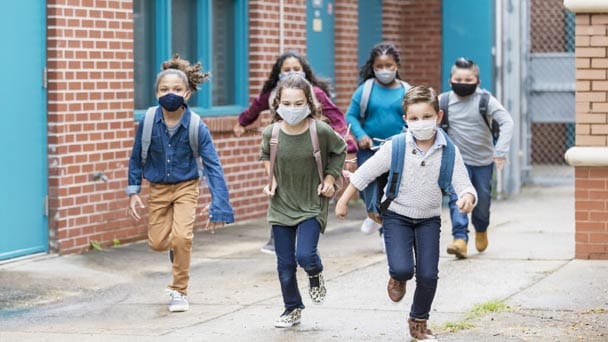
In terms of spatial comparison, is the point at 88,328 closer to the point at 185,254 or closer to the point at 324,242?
the point at 185,254

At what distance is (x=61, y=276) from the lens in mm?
10484

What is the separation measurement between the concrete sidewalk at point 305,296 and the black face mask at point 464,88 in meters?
1.31

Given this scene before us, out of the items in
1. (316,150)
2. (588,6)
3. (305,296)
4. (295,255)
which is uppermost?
(588,6)

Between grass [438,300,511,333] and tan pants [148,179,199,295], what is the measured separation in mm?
1828

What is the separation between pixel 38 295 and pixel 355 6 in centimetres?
771

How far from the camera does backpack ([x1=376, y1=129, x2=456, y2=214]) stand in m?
7.86

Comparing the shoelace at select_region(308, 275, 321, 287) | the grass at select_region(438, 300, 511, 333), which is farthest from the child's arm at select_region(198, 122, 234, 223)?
the grass at select_region(438, 300, 511, 333)

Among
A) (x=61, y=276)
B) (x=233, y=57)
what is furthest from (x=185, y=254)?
(x=233, y=57)

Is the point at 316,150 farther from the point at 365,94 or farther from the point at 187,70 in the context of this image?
the point at 365,94

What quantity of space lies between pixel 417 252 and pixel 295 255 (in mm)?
885

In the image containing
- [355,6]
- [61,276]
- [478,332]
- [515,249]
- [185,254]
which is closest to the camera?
[478,332]

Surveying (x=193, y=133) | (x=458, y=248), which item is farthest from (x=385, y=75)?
(x=193, y=133)

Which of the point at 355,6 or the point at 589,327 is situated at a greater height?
the point at 355,6

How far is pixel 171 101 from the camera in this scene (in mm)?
9125
